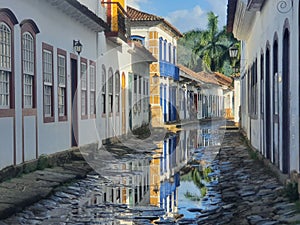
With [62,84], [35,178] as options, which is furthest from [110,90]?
[35,178]

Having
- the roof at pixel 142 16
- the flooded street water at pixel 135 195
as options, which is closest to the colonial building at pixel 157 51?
the roof at pixel 142 16

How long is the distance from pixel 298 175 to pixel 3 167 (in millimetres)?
5143

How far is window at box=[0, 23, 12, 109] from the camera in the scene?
416 inches

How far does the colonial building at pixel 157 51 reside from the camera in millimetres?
36406

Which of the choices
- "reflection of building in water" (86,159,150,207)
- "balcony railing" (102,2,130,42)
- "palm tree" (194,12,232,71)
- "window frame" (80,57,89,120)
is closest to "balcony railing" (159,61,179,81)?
"balcony railing" (102,2,130,42)

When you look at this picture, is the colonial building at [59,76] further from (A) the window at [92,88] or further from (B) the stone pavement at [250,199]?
(B) the stone pavement at [250,199]

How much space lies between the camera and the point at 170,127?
3562 cm

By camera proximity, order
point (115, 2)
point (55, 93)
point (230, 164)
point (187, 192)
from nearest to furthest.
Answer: point (187, 192) → point (55, 93) → point (230, 164) → point (115, 2)

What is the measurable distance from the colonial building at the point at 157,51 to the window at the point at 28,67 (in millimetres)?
23568

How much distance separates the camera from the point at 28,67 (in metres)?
12.1

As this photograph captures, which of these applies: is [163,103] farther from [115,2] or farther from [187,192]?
[187,192]

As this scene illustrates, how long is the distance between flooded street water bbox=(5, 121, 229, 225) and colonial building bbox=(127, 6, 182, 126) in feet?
61.7

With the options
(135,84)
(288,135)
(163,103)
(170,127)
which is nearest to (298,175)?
(288,135)

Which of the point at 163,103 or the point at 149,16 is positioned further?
the point at 163,103
